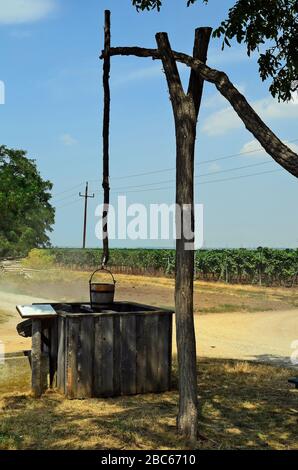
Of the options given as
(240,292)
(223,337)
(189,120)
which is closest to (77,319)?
(189,120)

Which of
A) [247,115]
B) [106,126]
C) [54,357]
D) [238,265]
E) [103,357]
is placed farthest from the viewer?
[238,265]

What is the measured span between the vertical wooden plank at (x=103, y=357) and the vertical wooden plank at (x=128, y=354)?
0.18 meters

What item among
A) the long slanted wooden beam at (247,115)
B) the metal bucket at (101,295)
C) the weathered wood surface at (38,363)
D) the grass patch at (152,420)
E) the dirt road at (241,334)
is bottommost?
the dirt road at (241,334)

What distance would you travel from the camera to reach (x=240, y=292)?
1259 inches

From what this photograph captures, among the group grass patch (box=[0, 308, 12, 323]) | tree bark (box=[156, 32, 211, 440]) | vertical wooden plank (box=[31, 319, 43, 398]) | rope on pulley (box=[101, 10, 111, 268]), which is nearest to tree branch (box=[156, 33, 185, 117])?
tree bark (box=[156, 32, 211, 440])

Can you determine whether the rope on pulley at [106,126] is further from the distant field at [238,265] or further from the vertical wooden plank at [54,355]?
the distant field at [238,265]

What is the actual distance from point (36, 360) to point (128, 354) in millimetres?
1399

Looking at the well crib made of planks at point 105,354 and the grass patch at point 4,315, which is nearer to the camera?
the well crib made of planks at point 105,354

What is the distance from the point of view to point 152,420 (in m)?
6.63

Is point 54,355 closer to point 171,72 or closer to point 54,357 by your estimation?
point 54,357

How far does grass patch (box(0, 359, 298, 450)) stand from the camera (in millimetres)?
5809

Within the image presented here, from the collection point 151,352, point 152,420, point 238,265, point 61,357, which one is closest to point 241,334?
point 151,352

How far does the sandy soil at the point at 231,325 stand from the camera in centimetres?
1299

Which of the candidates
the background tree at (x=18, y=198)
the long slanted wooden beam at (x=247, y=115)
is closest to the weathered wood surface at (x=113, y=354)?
the long slanted wooden beam at (x=247, y=115)
